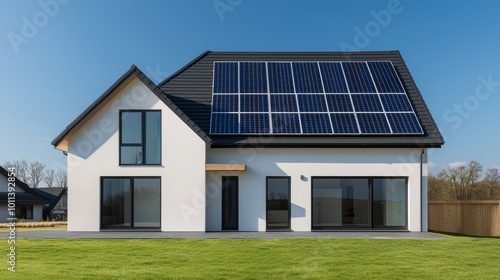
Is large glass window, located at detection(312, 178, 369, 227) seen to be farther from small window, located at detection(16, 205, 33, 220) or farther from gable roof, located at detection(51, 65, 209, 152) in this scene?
small window, located at detection(16, 205, 33, 220)

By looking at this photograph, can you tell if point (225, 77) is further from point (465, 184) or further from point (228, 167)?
point (465, 184)

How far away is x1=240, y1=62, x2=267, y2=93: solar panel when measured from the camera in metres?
21.7

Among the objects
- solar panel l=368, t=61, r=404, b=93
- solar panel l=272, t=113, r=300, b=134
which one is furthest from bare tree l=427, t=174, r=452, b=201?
solar panel l=272, t=113, r=300, b=134

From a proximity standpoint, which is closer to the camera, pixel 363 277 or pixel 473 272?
pixel 363 277

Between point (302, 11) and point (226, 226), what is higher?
point (302, 11)

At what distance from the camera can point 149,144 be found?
62.0 feet

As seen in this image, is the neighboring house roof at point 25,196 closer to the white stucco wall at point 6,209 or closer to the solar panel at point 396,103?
the white stucco wall at point 6,209

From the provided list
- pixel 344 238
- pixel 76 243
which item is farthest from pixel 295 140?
pixel 76 243

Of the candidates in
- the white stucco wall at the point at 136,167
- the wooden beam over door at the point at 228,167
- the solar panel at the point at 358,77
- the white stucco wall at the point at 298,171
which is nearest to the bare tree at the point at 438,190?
the solar panel at the point at 358,77

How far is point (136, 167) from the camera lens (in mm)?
18766

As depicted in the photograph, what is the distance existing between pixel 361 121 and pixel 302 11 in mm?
6213

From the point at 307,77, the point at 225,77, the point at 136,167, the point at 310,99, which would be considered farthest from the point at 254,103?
the point at 136,167

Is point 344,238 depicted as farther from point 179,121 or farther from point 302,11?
point 302,11

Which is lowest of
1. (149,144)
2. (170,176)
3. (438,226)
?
(438,226)
